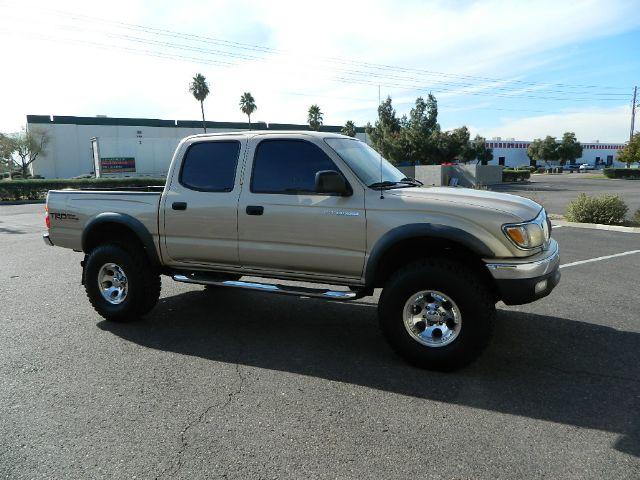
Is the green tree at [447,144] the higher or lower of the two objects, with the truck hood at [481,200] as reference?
higher

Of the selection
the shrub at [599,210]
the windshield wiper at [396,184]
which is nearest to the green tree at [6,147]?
the shrub at [599,210]

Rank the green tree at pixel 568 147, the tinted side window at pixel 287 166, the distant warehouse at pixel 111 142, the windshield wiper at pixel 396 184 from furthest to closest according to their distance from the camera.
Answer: the green tree at pixel 568 147, the distant warehouse at pixel 111 142, the tinted side window at pixel 287 166, the windshield wiper at pixel 396 184

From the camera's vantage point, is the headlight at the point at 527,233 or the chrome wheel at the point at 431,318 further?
the chrome wheel at the point at 431,318

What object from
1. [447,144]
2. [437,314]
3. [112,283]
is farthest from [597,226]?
[447,144]

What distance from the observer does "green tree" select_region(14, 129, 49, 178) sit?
62.6 metres

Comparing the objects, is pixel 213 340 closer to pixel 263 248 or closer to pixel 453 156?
pixel 263 248

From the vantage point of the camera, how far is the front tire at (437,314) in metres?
3.90

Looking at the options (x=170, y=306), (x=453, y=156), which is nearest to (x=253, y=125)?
(x=453, y=156)

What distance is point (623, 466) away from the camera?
9.11ft

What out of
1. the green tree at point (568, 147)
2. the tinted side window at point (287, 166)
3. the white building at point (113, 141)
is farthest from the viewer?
the green tree at point (568, 147)

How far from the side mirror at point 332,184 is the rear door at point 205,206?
1.07 metres

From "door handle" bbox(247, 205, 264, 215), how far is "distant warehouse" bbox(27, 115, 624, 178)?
47.8 meters

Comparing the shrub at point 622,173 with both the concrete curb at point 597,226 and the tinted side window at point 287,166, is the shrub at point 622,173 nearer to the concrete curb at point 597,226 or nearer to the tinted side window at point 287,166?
the concrete curb at point 597,226

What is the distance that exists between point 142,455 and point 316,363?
69.0 inches
